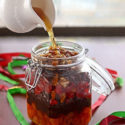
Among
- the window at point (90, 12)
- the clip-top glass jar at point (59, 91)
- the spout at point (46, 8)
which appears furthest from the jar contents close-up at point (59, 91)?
the window at point (90, 12)

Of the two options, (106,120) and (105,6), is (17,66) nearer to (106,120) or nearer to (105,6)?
(106,120)

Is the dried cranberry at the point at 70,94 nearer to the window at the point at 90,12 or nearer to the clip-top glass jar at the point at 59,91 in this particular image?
the clip-top glass jar at the point at 59,91

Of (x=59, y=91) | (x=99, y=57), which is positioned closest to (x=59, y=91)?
(x=59, y=91)

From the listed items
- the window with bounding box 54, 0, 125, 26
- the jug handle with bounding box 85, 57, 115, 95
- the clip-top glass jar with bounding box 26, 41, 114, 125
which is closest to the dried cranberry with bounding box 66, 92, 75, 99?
the clip-top glass jar with bounding box 26, 41, 114, 125

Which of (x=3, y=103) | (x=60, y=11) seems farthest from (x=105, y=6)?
(x=3, y=103)

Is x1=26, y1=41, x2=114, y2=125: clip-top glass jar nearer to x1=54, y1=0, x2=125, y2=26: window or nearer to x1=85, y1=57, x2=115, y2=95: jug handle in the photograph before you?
x1=85, y1=57, x2=115, y2=95: jug handle
